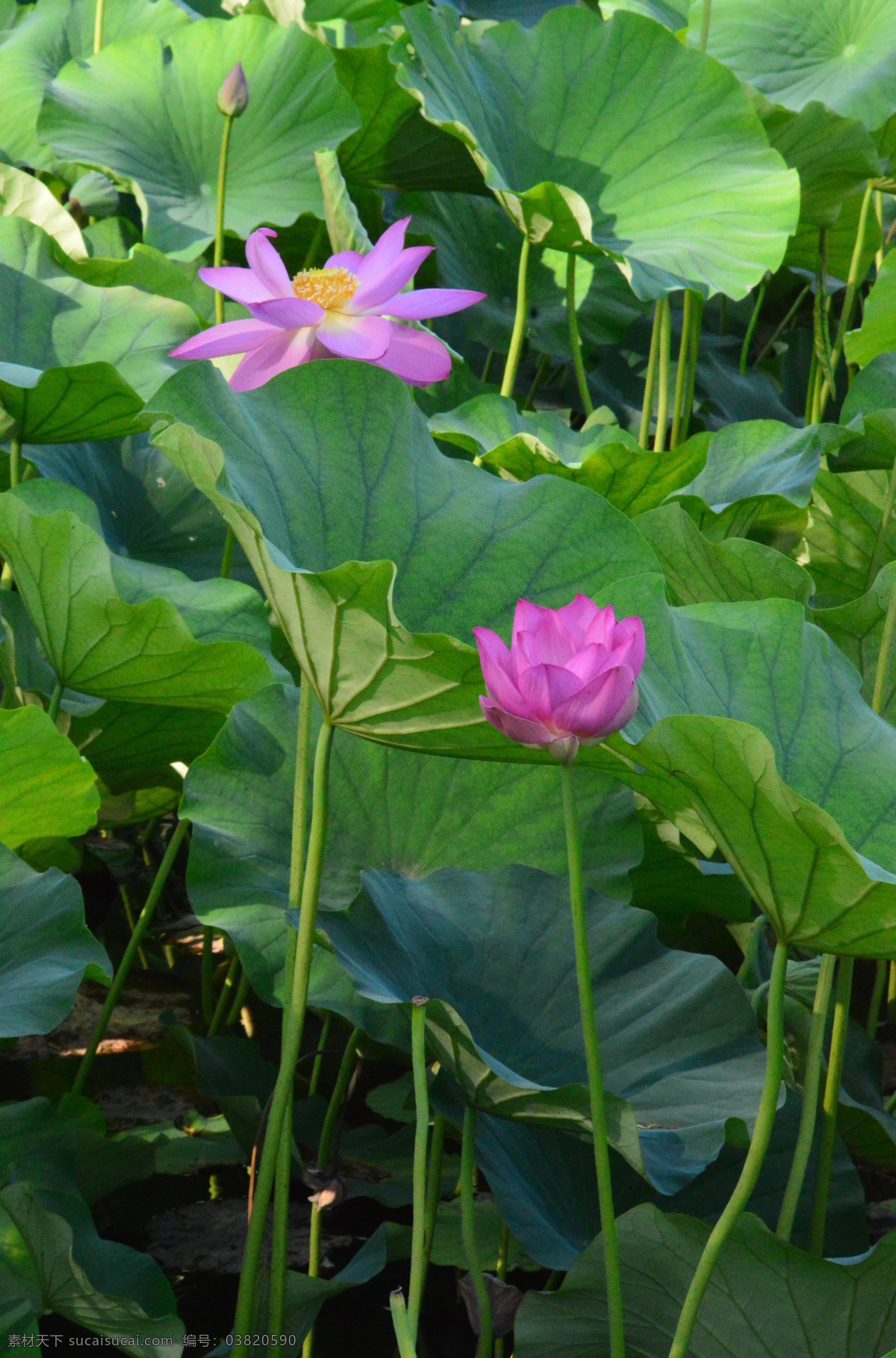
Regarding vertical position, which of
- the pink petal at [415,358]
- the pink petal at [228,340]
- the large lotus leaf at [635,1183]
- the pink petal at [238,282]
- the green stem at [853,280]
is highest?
the pink petal at [238,282]

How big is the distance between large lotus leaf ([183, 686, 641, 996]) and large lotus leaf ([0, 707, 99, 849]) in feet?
0.35

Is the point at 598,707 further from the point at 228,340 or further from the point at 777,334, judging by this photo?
the point at 777,334

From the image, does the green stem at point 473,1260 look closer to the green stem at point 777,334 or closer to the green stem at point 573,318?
the green stem at point 573,318

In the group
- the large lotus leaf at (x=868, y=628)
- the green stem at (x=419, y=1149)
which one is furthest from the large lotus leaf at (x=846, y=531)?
the green stem at (x=419, y=1149)

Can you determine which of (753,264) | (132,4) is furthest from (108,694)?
(132,4)

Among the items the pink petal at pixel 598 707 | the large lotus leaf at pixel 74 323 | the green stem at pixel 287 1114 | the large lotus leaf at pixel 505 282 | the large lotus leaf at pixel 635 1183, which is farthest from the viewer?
the large lotus leaf at pixel 505 282

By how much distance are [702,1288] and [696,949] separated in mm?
850

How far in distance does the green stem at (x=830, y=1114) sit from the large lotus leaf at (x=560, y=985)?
145mm

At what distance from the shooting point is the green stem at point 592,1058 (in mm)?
623

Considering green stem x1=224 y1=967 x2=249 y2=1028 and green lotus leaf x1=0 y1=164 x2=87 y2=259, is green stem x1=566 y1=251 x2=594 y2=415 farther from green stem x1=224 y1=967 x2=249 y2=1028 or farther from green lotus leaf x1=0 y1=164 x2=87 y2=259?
green stem x1=224 y1=967 x2=249 y2=1028

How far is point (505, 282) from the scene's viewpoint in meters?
2.30

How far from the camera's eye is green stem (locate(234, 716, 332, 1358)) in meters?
0.76

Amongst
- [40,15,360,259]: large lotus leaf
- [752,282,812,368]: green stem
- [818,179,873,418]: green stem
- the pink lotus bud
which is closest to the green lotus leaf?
[40,15,360,259]: large lotus leaf

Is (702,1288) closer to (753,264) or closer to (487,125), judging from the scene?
(753,264)
